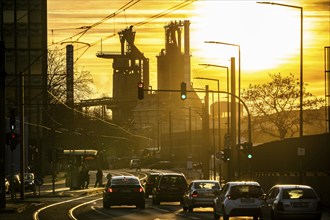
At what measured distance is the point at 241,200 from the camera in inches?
1474

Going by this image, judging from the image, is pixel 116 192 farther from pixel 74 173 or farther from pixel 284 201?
pixel 74 173

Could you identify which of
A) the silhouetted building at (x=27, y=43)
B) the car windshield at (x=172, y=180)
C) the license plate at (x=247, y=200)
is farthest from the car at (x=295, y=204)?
the silhouetted building at (x=27, y=43)

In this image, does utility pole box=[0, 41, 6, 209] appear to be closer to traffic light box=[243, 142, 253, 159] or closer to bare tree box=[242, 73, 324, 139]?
traffic light box=[243, 142, 253, 159]

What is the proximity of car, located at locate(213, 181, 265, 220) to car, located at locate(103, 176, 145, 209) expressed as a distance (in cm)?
1129

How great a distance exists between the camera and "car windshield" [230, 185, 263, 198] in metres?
37.3

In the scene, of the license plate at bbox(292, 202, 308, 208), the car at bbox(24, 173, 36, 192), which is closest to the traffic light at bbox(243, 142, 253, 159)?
the license plate at bbox(292, 202, 308, 208)

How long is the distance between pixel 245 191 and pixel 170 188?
60.6 ft

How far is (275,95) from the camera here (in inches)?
5527

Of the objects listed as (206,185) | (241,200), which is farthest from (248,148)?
(241,200)

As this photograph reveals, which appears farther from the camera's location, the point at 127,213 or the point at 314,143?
the point at 314,143

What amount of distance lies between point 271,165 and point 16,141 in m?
18.1

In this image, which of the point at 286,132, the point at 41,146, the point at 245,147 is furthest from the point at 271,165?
the point at 286,132

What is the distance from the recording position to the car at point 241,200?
3722 centimetres

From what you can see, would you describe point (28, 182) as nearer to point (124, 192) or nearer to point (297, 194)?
point (124, 192)
